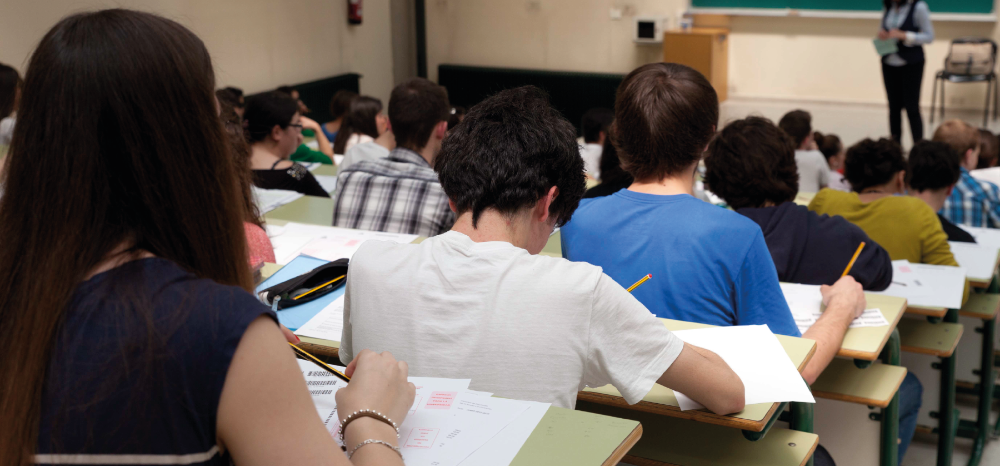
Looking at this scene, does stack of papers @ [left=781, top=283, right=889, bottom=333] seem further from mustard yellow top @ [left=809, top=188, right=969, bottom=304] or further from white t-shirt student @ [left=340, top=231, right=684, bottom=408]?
white t-shirt student @ [left=340, top=231, right=684, bottom=408]

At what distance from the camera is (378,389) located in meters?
0.98

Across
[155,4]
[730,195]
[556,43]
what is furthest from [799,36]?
[730,195]

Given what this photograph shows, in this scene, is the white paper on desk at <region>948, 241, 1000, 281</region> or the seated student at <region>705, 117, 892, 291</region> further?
the white paper on desk at <region>948, 241, 1000, 281</region>

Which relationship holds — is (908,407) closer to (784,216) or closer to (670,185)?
(784,216)

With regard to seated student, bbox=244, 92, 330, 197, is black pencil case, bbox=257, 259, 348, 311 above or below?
below

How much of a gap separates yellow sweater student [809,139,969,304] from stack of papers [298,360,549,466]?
190cm

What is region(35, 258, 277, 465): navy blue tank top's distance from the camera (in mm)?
747

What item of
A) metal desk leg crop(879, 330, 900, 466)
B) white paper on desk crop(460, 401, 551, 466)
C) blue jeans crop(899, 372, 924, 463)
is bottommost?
blue jeans crop(899, 372, 924, 463)

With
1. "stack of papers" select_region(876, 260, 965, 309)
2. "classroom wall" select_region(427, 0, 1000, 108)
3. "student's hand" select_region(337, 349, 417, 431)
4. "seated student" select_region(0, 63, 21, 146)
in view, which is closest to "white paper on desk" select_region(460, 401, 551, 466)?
"student's hand" select_region(337, 349, 417, 431)

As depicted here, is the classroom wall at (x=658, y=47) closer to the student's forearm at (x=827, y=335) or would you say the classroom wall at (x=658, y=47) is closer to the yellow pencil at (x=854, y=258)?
the yellow pencil at (x=854, y=258)

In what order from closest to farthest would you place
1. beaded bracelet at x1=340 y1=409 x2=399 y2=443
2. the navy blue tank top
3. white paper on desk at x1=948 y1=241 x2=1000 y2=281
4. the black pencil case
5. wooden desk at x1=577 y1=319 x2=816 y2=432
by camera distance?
the navy blue tank top, beaded bracelet at x1=340 y1=409 x2=399 y2=443, wooden desk at x1=577 y1=319 x2=816 y2=432, the black pencil case, white paper on desk at x1=948 y1=241 x2=1000 y2=281

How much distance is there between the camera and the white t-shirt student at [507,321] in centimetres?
113

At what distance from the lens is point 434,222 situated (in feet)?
9.31

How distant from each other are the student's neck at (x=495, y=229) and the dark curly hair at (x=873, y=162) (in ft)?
6.94
